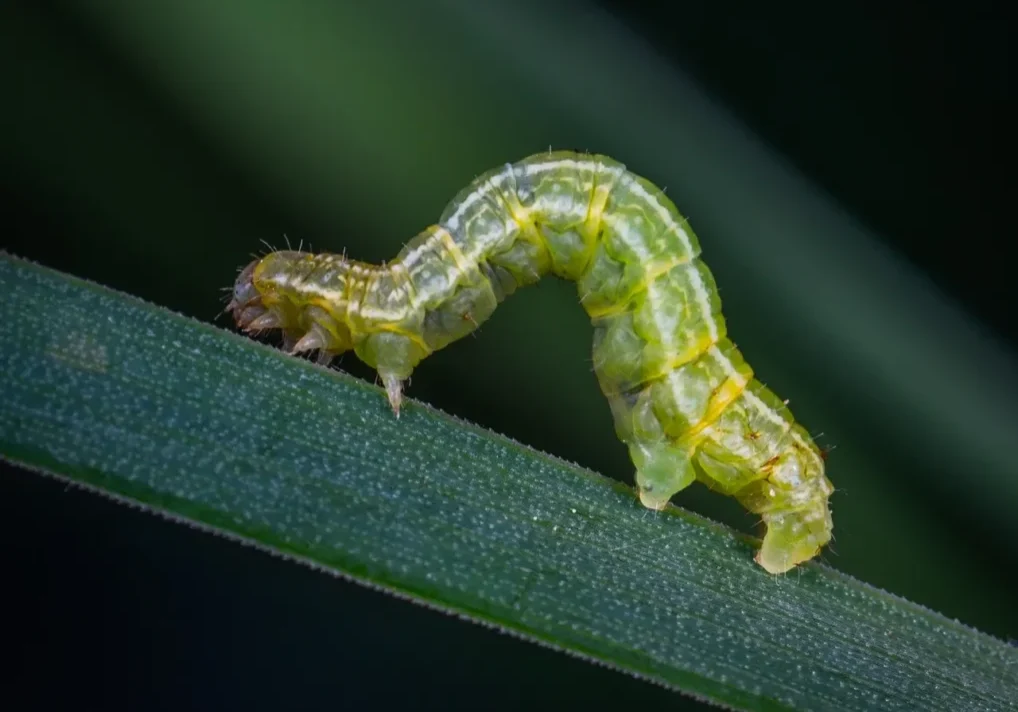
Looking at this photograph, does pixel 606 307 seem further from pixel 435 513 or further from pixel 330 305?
pixel 435 513

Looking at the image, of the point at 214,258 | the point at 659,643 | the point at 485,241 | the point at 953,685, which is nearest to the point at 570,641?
the point at 659,643

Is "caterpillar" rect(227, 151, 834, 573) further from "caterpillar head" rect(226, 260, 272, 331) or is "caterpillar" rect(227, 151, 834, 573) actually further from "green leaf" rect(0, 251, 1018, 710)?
"green leaf" rect(0, 251, 1018, 710)

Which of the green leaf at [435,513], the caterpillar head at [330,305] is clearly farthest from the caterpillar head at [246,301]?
the green leaf at [435,513]

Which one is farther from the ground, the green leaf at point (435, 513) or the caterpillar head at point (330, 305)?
the caterpillar head at point (330, 305)

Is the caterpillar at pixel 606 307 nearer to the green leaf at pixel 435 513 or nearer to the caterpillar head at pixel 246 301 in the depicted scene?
the caterpillar head at pixel 246 301

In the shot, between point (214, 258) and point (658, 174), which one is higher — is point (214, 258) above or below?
below

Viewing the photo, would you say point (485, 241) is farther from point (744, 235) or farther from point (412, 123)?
point (744, 235)
